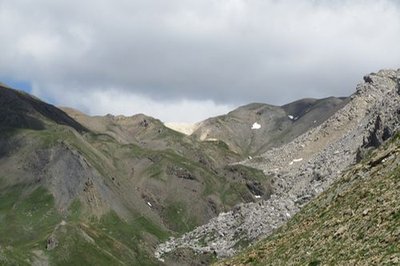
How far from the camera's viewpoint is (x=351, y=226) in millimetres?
46844

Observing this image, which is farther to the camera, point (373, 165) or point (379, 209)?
point (373, 165)

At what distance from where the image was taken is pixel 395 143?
198ft

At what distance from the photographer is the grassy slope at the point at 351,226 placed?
40.7m

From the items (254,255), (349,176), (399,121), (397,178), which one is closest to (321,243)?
(397,178)

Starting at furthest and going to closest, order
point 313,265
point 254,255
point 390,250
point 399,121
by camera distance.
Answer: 1. point 399,121
2. point 254,255
3. point 313,265
4. point 390,250

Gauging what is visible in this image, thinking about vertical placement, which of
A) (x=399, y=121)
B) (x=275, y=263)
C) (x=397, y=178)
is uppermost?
(x=399, y=121)

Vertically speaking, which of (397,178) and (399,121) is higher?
(399,121)

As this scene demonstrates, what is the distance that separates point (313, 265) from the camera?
147 ft

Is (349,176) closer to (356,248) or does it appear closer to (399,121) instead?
(356,248)

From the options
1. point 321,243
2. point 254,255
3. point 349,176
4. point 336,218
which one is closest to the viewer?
point 321,243

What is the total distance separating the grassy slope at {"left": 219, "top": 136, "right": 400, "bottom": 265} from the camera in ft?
134

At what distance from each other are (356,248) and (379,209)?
4996 mm

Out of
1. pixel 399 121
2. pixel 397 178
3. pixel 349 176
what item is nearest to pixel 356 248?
pixel 397 178

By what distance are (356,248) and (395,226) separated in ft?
10.2
